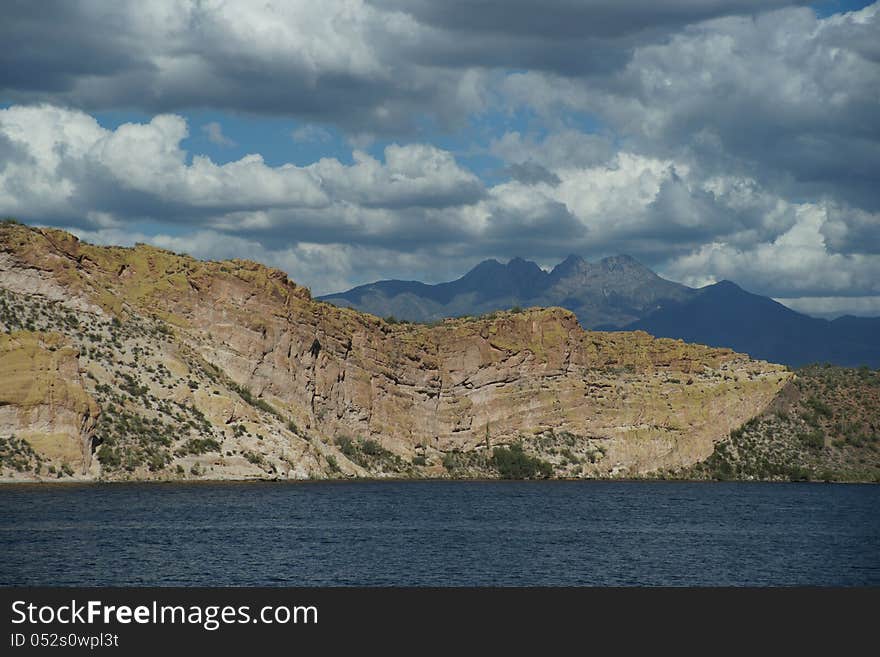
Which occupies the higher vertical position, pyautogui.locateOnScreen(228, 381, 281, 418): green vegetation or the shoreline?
pyautogui.locateOnScreen(228, 381, 281, 418): green vegetation

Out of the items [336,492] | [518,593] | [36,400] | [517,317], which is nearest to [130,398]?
[36,400]

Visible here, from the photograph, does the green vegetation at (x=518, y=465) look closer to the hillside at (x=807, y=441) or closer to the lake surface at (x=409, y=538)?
the hillside at (x=807, y=441)

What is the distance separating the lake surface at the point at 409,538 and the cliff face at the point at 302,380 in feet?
19.0

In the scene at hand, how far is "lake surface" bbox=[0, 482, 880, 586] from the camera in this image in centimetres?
5238

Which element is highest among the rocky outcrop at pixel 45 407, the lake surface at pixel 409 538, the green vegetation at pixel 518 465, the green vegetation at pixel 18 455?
the rocky outcrop at pixel 45 407

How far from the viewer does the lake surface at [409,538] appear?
52375 mm

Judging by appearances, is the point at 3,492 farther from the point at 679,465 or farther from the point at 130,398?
the point at 679,465

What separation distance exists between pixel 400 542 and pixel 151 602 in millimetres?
27957

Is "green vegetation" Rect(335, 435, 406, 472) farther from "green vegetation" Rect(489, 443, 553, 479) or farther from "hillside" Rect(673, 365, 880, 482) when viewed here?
"hillside" Rect(673, 365, 880, 482)

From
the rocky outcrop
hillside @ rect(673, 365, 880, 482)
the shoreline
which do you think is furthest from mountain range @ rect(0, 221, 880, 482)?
the shoreline

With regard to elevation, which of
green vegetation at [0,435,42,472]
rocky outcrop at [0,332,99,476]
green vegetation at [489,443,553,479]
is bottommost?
green vegetation at [489,443,553,479]

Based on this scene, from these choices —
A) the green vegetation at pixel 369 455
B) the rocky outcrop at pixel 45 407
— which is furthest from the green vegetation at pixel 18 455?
the green vegetation at pixel 369 455

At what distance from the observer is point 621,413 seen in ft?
422

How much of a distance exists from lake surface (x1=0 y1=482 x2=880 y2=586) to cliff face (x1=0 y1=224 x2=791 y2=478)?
19.0 feet
